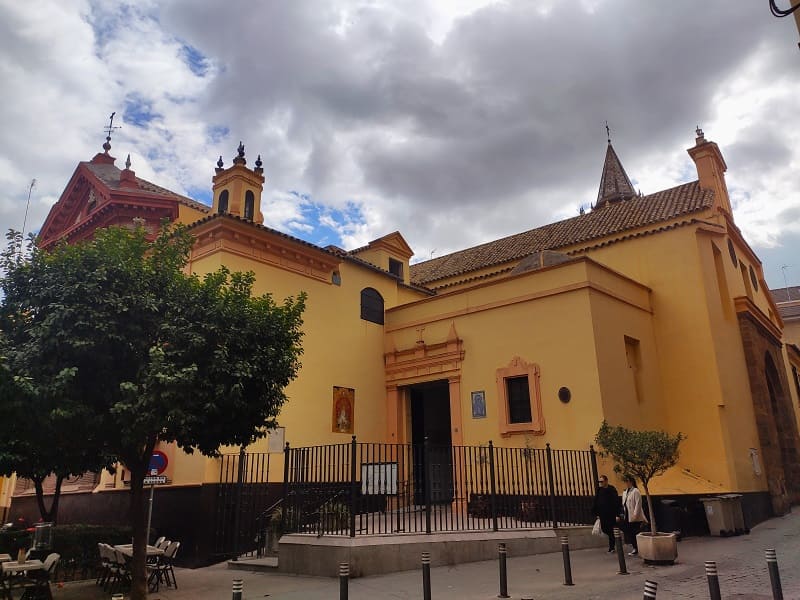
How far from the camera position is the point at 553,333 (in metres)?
16.5

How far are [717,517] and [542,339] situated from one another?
603cm

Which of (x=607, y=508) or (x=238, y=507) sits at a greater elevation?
(x=238, y=507)

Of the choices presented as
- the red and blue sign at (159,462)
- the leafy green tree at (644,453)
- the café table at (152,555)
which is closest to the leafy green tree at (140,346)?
the café table at (152,555)

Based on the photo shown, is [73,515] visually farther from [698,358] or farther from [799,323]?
[799,323]

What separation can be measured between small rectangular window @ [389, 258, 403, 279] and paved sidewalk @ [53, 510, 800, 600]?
41.3 feet

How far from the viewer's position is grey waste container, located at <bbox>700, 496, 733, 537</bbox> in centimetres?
1416

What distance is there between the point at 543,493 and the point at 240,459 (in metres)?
7.27

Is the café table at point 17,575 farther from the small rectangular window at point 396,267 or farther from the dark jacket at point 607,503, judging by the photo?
the small rectangular window at point 396,267

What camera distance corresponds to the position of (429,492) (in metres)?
11.1

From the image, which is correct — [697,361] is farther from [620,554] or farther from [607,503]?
[620,554]

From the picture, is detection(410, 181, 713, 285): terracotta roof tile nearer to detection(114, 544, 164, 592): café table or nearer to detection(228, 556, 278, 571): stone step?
detection(228, 556, 278, 571): stone step

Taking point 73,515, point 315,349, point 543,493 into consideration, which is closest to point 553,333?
point 543,493

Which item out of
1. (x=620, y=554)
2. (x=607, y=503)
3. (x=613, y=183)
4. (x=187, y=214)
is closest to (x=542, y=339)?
(x=607, y=503)

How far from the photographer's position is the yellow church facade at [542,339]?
52.6ft
